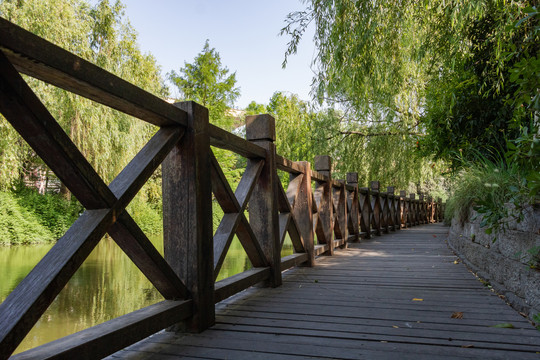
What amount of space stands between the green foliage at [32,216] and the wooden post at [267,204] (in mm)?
11553

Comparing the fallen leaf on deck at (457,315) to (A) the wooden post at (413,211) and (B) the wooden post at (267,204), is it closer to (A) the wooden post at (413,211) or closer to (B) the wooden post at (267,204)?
(B) the wooden post at (267,204)

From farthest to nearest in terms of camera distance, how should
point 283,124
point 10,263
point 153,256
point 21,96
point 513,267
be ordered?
1. point 283,124
2. point 10,263
3. point 513,267
4. point 153,256
5. point 21,96

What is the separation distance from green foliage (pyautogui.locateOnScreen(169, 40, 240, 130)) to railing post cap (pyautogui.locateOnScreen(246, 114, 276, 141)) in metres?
13.2

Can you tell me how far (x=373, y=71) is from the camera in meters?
5.16

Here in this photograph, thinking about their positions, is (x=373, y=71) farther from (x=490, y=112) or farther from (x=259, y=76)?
(x=259, y=76)

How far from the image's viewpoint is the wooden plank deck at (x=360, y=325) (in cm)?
173

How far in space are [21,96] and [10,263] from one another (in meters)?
8.47

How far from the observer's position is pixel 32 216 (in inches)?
516

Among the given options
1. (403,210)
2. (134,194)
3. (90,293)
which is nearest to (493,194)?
(134,194)

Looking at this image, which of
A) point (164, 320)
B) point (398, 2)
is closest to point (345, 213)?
point (398, 2)

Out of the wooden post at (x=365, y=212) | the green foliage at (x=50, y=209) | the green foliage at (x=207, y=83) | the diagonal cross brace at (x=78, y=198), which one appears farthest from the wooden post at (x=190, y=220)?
the green foliage at (x=207, y=83)

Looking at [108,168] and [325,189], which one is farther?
[108,168]

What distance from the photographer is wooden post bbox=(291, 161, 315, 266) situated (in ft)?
13.9

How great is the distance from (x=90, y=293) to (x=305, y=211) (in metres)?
3.44
